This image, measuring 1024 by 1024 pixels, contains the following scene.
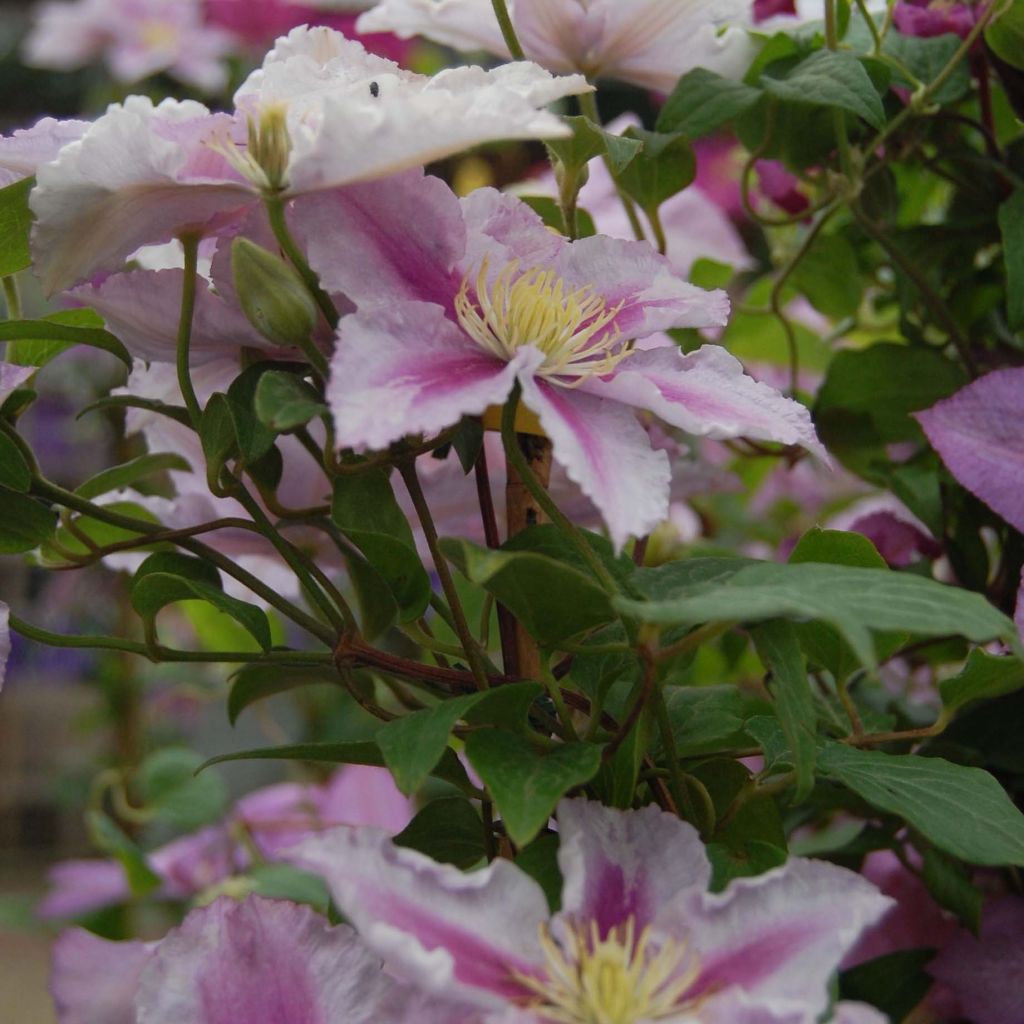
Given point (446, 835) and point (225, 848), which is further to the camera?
point (225, 848)

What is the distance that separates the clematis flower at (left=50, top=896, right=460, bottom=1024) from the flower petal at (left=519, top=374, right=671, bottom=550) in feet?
0.42

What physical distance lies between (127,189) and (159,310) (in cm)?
5

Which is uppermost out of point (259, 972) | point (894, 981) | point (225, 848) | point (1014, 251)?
point (1014, 251)

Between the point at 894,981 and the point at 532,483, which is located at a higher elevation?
the point at 532,483

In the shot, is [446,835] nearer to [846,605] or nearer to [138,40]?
[846,605]

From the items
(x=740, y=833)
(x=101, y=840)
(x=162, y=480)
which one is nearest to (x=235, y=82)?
(x=162, y=480)

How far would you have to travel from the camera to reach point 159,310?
1.15 feet

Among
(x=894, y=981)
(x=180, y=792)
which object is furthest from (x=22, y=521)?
(x=180, y=792)

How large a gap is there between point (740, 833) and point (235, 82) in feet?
3.40

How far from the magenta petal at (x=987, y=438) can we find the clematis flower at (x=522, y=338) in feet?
0.33

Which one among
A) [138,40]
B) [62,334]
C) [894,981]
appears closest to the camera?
[62,334]

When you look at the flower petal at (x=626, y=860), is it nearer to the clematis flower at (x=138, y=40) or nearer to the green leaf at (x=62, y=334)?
the green leaf at (x=62, y=334)

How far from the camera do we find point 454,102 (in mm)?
280

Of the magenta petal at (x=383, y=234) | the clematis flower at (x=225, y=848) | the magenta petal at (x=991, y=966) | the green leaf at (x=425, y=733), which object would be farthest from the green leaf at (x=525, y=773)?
the clematis flower at (x=225, y=848)
